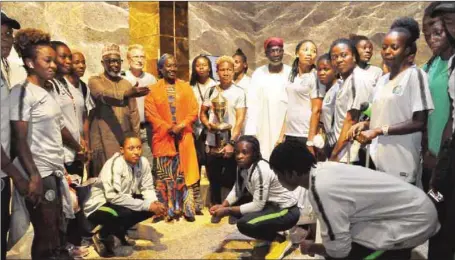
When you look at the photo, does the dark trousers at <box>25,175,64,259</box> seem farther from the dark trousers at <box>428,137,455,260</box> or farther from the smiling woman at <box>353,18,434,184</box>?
the dark trousers at <box>428,137,455,260</box>

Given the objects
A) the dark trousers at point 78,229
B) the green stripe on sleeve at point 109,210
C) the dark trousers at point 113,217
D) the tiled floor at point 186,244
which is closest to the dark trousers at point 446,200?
the tiled floor at point 186,244

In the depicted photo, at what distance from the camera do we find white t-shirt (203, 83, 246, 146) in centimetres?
409

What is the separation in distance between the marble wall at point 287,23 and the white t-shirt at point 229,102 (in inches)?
121

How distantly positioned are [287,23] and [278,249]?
18.7 ft

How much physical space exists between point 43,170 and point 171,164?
1.54 metres

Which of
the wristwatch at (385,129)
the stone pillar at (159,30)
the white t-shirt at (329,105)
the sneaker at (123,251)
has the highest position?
the stone pillar at (159,30)

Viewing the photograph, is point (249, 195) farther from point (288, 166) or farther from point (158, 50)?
point (158, 50)

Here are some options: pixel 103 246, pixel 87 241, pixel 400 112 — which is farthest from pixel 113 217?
pixel 400 112

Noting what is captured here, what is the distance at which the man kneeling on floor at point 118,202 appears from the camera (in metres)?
3.04

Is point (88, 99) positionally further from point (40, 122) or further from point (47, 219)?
point (47, 219)

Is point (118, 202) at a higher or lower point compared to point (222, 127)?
lower

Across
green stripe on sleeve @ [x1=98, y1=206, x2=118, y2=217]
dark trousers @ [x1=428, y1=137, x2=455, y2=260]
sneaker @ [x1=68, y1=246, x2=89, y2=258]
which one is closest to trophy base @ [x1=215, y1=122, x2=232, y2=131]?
green stripe on sleeve @ [x1=98, y1=206, x2=118, y2=217]

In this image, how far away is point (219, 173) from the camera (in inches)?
163

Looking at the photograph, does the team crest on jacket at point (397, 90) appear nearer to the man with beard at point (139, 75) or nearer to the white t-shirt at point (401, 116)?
the white t-shirt at point (401, 116)
